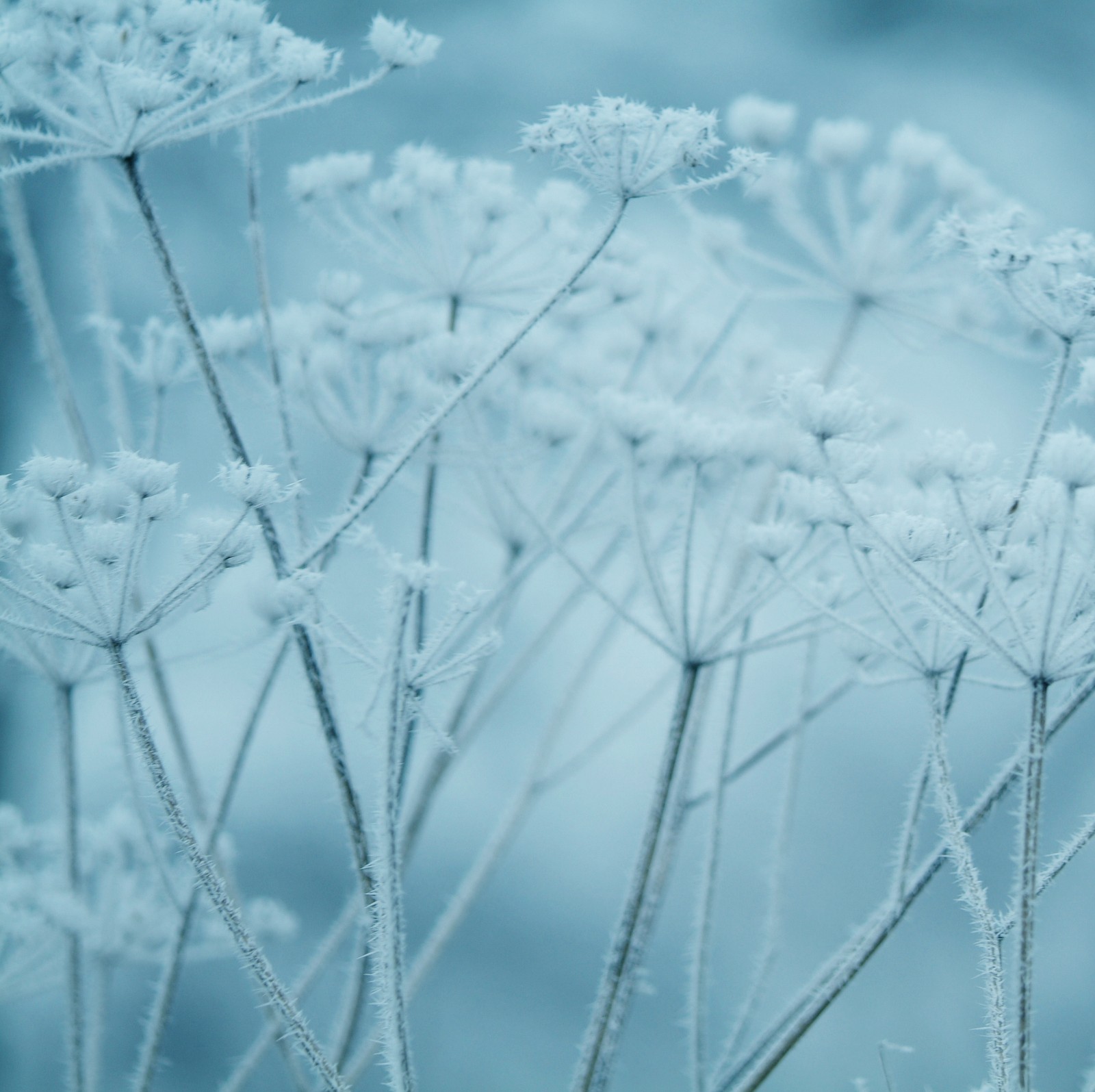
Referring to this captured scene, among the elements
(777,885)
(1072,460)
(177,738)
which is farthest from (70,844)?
(1072,460)

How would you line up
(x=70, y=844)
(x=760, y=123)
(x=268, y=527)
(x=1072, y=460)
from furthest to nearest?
1. (x=760, y=123)
2. (x=70, y=844)
3. (x=268, y=527)
4. (x=1072, y=460)

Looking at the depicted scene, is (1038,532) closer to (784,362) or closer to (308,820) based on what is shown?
(784,362)

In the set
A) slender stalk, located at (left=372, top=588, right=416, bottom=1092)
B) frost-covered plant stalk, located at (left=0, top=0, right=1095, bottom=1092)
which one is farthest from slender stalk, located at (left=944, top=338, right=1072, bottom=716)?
slender stalk, located at (left=372, top=588, right=416, bottom=1092)

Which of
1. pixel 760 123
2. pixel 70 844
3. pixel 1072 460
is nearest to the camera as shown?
pixel 1072 460

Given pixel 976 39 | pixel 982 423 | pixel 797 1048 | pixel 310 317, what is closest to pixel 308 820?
pixel 797 1048

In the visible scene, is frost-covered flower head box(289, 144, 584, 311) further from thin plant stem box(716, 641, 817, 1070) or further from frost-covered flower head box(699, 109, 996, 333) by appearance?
thin plant stem box(716, 641, 817, 1070)

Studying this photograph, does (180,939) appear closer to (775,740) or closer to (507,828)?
(507,828)

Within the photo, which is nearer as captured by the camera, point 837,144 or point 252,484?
point 252,484
